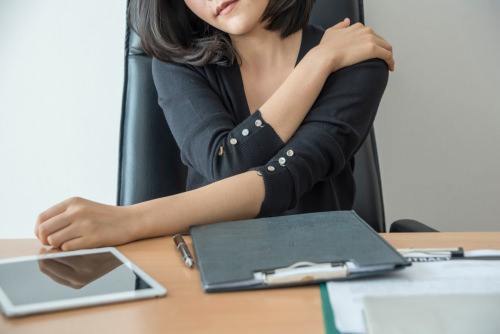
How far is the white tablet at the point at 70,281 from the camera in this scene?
0.57 metres

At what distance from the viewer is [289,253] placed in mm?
643

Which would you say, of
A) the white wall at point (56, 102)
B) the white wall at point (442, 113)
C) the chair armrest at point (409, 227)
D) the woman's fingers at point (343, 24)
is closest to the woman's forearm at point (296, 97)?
the woman's fingers at point (343, 24)

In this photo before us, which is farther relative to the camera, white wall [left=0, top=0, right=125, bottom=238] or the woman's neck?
white wall [left=0, top=0, right=125, bottom=238]

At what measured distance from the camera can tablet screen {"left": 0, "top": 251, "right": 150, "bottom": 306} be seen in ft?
1.93

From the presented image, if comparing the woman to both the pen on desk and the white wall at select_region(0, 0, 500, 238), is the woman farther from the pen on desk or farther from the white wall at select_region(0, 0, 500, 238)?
the white wall at select_region(0, 0, 500, 238)

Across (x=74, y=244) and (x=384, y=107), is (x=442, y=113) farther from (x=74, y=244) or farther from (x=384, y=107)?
(x=74, y=244)

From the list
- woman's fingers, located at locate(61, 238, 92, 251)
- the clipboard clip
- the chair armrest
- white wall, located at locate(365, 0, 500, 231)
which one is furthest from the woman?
white wall, located at locate(365, 0, 500, 231)

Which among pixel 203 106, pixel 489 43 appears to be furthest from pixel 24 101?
pixel 489 43

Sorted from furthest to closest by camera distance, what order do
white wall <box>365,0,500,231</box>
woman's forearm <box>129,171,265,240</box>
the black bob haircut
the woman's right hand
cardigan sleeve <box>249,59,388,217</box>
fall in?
white wall <box>365,0,500,231</box>, the black bob haircut, the woman's right hand, cardigan sleeve <box>249,59,388,217</box>, woman's forearm <box>129,171,265,240</box>

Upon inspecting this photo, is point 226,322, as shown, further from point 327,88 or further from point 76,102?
point 76,102

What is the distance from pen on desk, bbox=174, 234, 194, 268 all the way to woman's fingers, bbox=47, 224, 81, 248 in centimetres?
12

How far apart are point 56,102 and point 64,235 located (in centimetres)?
92

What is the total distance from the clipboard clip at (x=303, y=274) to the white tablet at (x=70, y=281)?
0.10 m

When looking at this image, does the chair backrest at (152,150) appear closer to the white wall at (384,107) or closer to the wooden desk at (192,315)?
the white wall at (384,107)
